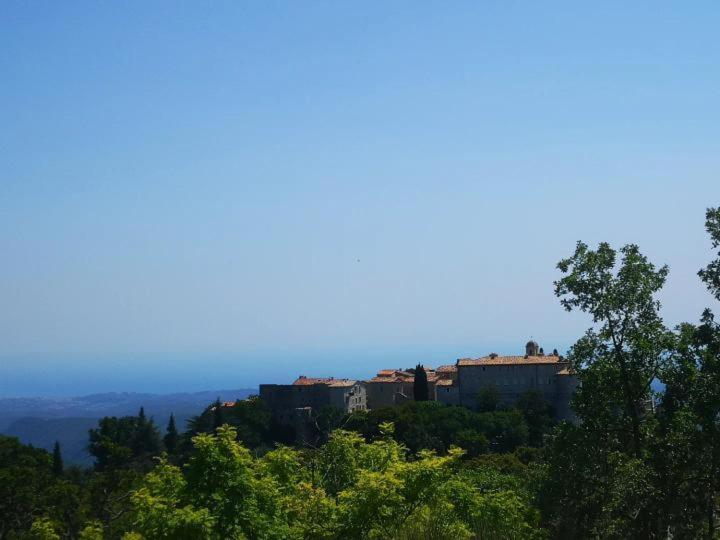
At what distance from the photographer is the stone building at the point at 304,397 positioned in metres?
105

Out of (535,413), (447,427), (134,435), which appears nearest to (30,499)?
(447,427)

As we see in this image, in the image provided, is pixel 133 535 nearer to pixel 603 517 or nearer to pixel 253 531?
pixel 253 531

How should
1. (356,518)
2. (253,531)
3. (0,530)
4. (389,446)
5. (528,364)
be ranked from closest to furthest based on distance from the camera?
(253,531), (356,518), (389,446), (0,530), (528,364)

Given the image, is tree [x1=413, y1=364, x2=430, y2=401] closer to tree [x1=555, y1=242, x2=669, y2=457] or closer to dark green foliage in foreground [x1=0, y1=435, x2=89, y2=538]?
dark green foliage in foreground [x1=0, y1=435, x2=89, y2=538]

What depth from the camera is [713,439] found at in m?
20.1

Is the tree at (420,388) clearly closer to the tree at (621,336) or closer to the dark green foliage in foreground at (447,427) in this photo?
the dark green foliage in foreground at (447,427)

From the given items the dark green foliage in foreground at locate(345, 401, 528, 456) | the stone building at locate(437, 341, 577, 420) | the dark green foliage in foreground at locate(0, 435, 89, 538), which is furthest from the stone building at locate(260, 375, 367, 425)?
the dark green foliage in foreground at locate(0, 435, 89, 538)

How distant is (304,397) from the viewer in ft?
348

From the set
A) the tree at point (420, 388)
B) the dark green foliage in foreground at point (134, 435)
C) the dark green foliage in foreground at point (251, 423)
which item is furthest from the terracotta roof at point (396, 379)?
the dark green foliage in foreground at point (134, 435)

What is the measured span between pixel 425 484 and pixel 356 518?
2187 mm

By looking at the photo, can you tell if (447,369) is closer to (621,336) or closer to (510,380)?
(510,380)

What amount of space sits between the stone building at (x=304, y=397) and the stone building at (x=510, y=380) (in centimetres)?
1174

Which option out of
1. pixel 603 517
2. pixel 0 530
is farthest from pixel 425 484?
pixel 0 530

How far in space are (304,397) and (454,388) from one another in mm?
18399
